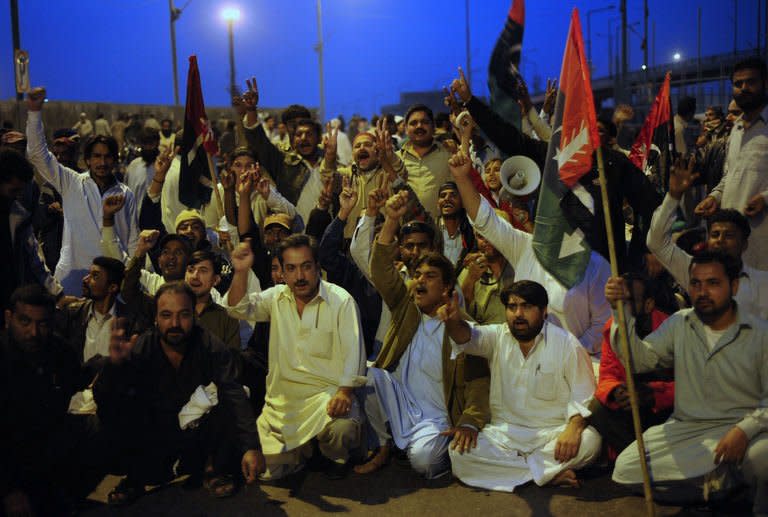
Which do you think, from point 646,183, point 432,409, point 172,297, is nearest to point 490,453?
point 432,409

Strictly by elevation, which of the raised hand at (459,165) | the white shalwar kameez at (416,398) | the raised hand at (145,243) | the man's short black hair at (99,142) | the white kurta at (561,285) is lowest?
the white shalwar kameez at (416,398)

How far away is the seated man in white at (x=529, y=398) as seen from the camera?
5035 millimetres

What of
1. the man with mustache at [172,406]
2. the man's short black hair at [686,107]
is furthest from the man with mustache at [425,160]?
the man's short black hair at [686,107]

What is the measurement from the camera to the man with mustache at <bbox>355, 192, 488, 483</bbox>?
214 inches

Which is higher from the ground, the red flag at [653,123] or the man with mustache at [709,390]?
the red flag at [653,123]

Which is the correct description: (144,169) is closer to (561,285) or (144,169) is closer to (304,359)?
(304,359)

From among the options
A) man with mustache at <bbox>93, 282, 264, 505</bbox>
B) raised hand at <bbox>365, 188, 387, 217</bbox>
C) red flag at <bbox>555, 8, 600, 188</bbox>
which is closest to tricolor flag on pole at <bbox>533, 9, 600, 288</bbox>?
red flag at <bbox>555, 8, 600, 188</bbox>

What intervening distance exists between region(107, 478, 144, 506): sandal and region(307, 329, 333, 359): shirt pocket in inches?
52.9

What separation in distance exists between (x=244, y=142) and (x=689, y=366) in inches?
200

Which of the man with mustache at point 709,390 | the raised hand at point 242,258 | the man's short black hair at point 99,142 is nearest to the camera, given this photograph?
the man with mustache at point 709,390

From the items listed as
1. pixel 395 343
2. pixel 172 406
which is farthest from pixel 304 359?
pixel 172 406

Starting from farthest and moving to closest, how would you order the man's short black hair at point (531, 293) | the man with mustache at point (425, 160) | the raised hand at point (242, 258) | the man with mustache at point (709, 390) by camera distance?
the man with mustache at point (425, 160) < the raised hand at point (242, 258) < the man's short black hair at point (531, 293) < the man with mustache at point (709, 390)

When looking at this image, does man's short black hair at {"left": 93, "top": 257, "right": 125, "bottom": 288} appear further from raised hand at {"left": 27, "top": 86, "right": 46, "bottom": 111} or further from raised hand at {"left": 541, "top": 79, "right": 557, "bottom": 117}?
raised hand at {"left": 541, "top": 79, "right": 557, "bottom": 117}

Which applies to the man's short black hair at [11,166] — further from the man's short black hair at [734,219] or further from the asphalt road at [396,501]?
the man's short black hair at [734,219]
